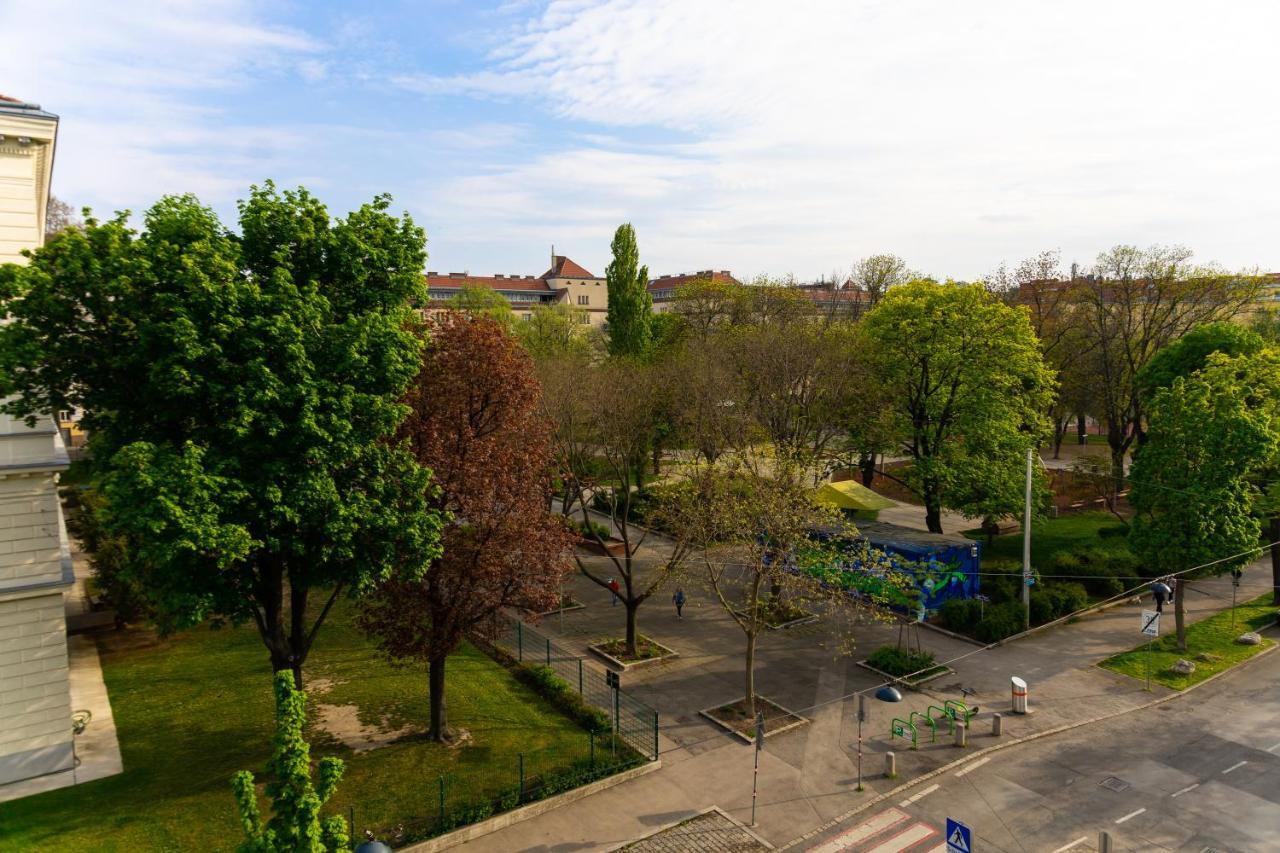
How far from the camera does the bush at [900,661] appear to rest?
2608cm

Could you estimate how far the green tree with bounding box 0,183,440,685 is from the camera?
49.6 feet

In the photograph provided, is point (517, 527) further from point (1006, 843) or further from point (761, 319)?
point (761, 319)

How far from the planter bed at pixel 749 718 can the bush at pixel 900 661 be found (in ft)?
15.3

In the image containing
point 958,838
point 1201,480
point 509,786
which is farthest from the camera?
point 1201,480

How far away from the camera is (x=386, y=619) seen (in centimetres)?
2000

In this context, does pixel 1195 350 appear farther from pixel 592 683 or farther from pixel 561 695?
pixel 561 695

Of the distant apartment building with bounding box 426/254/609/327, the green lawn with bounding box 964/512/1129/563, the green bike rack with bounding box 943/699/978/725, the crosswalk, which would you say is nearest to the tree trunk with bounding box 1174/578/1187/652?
the green lawn with bounding box 964/512/1129/563

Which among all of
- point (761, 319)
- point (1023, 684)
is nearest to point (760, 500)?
point (1023, 684)

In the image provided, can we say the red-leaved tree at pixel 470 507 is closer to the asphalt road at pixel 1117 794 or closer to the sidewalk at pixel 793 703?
the sidewalk at pixel 793 703

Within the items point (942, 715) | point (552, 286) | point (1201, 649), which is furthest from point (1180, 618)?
point (552, 286)

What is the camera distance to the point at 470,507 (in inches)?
776

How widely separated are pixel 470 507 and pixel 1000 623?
21.0 metres

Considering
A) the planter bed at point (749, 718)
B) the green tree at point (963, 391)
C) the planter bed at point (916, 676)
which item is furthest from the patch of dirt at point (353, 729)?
the green tree at point (963, 391)

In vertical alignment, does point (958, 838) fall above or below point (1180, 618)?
above
